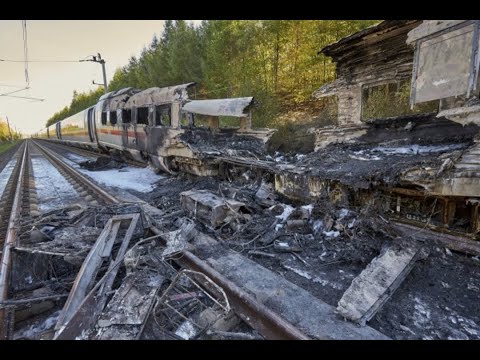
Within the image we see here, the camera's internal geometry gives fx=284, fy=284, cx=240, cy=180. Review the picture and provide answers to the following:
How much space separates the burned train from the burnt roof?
2699mm

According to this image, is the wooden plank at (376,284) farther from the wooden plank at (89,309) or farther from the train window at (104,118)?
the train window at (104,118)

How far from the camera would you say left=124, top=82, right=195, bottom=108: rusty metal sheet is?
862 centimetres

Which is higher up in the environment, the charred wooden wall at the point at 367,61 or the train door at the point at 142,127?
the charred wooden wall at the point at 367,61

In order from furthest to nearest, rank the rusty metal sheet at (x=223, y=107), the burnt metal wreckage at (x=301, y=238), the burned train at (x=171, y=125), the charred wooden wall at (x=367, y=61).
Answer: the burned train at (x=171, y=125)
the rusty metal sheet at (x=223, y=107)
the charred wooden wall at (x=367, y=61)
the burnt metal wreckage at (x=301, y=238)

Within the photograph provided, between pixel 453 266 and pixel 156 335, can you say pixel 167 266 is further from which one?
pixel 453 266

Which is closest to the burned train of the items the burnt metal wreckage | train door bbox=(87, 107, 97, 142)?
the burnt metal wreckage

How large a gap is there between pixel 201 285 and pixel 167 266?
59 centimetres

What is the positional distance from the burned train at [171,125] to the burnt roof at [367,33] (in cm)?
270

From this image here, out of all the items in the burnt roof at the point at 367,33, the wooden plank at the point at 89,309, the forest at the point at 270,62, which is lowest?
the wooden plank at the point at 89,309

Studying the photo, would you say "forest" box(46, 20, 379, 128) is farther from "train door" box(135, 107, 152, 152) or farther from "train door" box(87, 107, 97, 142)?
"train door" box(87, 107, 97, 142)

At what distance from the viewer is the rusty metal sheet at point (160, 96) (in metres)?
8.62

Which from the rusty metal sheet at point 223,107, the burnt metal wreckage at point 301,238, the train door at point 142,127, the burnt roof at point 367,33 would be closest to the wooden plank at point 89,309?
the burnt metal wreckage at point 301,238

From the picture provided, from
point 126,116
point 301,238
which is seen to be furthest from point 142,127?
point 301,238

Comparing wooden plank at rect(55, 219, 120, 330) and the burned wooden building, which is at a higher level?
the burned wooden building
